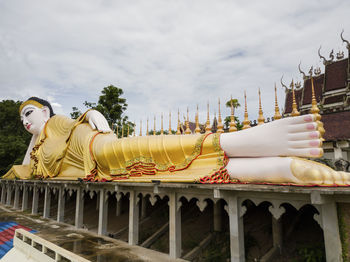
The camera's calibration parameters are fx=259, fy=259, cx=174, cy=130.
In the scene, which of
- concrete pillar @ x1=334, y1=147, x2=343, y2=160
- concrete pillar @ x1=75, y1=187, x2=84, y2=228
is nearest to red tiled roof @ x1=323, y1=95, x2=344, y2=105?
concrete pillar @ x1=334, y1=147, x2=343, y2=160

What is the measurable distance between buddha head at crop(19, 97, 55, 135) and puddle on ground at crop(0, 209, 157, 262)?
5.68 metres

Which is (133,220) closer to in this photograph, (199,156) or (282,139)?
(199,156)

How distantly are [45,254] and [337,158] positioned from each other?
1213cm

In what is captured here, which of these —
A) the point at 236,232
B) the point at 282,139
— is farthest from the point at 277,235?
the point at 282,139

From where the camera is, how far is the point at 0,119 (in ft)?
99.3

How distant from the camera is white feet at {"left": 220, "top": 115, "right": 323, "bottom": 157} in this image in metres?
4.98

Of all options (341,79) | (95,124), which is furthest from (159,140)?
(341,79)

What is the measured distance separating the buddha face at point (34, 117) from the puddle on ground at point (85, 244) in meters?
5.63

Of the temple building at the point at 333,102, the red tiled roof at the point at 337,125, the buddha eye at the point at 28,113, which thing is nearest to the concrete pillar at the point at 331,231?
the temple building at the point at 333,102

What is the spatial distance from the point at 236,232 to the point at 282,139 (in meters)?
2.09

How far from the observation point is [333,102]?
54.8ft

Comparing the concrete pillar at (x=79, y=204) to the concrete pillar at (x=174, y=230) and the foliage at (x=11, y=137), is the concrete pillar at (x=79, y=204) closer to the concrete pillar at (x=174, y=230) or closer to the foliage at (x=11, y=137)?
the concrete pillar at (x=174, y=230)

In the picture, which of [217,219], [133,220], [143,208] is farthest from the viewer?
[143,208]

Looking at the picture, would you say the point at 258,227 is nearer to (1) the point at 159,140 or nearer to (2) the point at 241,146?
(2) the point at 241,146
